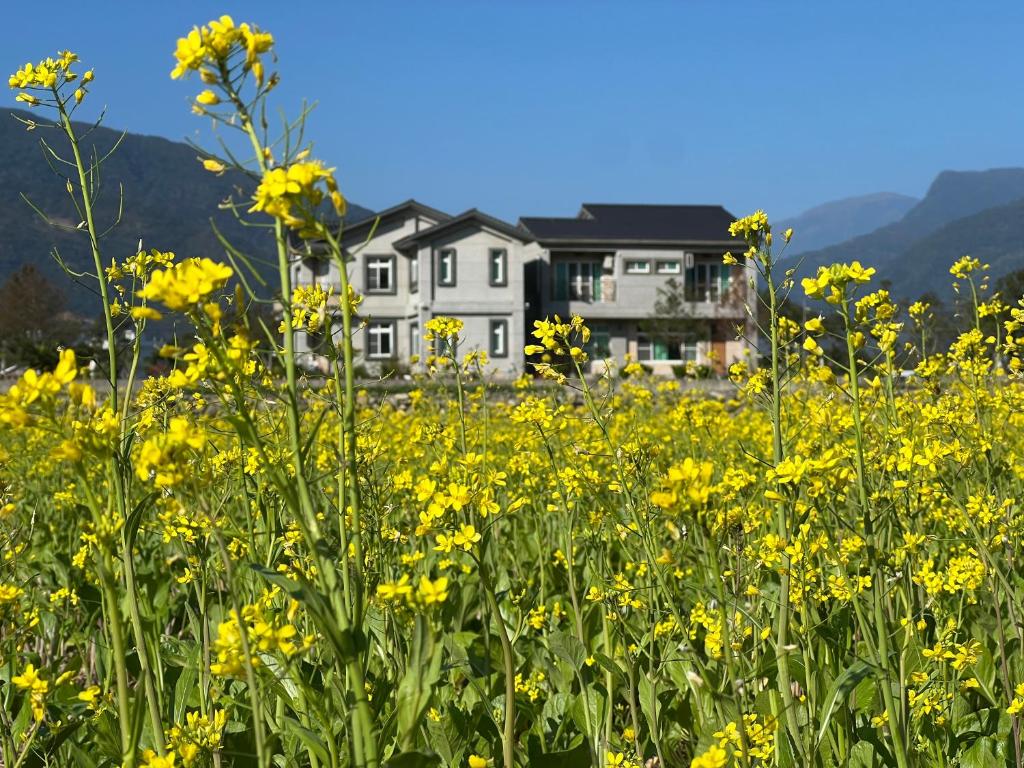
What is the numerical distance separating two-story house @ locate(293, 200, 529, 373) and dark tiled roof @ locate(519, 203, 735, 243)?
2601 mm

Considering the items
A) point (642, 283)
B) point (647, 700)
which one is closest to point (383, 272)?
point (642, 283)

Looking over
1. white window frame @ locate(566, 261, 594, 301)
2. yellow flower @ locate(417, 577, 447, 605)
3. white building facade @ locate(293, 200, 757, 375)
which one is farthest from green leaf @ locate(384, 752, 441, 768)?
white window frame @ locate(566, 261, 594, 301)

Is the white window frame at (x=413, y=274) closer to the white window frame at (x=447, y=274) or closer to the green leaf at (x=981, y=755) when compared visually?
the white window frame at (x=447, y=274)

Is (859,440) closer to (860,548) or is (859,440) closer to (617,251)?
(860,548)

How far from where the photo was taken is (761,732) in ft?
6.68

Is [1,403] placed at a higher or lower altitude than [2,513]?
higher

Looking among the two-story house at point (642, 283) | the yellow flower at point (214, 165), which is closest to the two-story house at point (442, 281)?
the two-story house at point (642, 283)

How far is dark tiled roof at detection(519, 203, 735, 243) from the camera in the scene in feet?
126

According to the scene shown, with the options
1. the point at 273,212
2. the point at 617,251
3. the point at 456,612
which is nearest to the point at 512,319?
the point at 617,251

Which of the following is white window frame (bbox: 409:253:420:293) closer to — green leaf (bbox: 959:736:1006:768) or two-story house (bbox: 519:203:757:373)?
two-story house (bbox: 519:203:757:373)

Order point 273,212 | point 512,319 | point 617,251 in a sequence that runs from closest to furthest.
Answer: point 273,212 < point 512,319 < point 617,251

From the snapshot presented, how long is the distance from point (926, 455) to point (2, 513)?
2.37 m

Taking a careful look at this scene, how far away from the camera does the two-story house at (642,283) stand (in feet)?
125

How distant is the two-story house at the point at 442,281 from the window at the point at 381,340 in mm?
37
